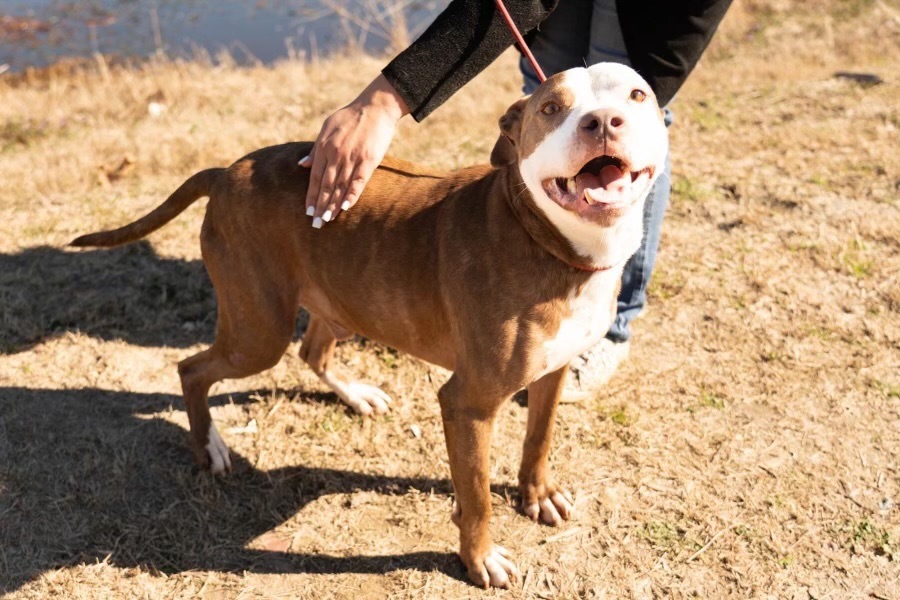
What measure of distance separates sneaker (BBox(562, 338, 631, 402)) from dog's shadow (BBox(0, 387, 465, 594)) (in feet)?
2.58

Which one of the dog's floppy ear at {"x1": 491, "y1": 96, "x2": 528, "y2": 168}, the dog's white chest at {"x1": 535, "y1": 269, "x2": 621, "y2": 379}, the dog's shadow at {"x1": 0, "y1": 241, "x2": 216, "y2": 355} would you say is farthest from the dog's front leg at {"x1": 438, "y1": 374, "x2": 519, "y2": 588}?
the dog's shadow at {"x1": 0, "y1": 241, "x2": 216, "y2": 355}

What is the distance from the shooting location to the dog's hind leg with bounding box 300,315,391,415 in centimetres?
374

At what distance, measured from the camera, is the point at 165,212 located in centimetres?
324

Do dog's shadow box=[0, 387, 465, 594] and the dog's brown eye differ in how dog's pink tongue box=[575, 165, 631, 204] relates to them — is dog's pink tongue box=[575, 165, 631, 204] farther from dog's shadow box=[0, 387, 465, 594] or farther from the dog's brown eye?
dog's shadow box=[0, 387, 465, 594]

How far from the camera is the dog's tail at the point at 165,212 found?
318 cm

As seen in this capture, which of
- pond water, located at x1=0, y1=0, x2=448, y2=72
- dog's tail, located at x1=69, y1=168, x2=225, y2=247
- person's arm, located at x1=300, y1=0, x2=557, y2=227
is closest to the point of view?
person's arm, located at x1=300, y1=0, x2=557, y2=227

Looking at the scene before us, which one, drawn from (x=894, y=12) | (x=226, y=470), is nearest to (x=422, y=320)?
(x=226, y=470)

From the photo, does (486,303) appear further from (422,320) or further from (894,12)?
(894,12)

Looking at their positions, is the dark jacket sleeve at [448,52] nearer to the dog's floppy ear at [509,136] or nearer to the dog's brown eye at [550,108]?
the dog's floppy ear at [509,136]

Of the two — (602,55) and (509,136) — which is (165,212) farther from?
(602,55)

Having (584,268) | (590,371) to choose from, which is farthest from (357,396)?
(584,268)

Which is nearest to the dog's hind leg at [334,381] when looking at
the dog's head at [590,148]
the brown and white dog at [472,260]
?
the brown and white dog at [472,260]

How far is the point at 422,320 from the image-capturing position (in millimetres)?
2926

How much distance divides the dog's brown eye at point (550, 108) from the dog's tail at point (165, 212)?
132 cm
